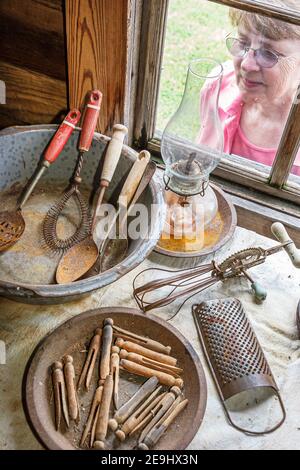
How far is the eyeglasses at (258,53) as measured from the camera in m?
1.19

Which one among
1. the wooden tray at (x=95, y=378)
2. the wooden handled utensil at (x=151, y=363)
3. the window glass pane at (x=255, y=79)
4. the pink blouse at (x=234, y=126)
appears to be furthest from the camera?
the pink blouse at (x=234, y=126)

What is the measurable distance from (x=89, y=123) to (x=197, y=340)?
517 mm

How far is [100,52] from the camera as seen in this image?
1.16 m

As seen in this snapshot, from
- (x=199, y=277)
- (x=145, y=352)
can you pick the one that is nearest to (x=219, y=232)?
(x=199, y=277)

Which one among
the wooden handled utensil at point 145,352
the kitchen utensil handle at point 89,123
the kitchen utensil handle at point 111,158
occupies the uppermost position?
the kitchen utensil handle at point 89,123

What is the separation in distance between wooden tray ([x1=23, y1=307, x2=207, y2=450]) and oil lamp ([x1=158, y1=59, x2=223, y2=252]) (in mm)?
225

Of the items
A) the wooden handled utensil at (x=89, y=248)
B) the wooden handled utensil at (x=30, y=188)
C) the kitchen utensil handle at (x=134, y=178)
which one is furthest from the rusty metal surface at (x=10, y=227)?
the kitchen utensil handle at (x=134, y=178)

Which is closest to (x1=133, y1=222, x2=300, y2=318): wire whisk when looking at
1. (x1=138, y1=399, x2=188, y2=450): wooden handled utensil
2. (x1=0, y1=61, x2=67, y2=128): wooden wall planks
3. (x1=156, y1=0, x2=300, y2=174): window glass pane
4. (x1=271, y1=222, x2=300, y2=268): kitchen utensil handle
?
(x1=271, y1=222, x2=300, y2=268): kitchen utensil handle

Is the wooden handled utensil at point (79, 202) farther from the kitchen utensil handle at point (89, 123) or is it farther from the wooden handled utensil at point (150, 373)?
the wooden handled utensil at point (150, 373)

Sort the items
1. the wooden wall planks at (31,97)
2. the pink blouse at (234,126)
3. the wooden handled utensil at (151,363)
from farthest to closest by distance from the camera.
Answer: the pink blouse at (234,126), the wooden wall planks at (31,97), the wooden handled utensil at (151,363)

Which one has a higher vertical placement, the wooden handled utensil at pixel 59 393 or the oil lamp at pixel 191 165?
the oil lamp at pixel 191 165

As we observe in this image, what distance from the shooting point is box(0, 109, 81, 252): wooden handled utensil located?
113 cm

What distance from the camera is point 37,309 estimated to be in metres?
1.13

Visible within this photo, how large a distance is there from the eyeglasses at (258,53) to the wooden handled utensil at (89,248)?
1.07ft
